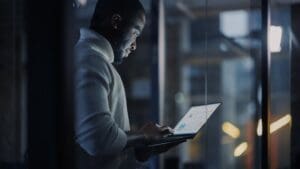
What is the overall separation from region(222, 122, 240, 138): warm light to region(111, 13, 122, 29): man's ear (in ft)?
5.79

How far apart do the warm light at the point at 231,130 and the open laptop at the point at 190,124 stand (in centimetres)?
85

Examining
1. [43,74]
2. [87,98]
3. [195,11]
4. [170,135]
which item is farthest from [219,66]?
[43,74]

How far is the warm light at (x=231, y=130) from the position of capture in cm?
508

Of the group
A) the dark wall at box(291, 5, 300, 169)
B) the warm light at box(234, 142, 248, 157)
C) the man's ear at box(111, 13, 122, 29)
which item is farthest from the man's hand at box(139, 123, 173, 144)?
the dark wall at box(291, 5, 300, 169)

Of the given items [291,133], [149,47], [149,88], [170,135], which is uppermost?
[149,47]

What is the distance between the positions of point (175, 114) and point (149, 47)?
1.75 feet

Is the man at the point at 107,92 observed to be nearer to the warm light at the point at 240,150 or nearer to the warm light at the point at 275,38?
the warm light at the point at 240,150

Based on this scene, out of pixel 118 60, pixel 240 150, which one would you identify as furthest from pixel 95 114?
pixel 240 150

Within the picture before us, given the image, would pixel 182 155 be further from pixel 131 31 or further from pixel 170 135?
pixel 131 31

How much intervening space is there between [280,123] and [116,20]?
8.62 ft

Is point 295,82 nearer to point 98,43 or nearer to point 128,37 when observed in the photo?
point 128,37

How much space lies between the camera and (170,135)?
3.89 metres

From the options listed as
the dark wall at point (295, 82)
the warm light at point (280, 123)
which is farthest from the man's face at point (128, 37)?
the dark wall at point (295, 82)

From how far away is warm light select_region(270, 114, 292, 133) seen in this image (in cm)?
553
